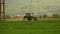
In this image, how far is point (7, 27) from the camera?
4.17 m

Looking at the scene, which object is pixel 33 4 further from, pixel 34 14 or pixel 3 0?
pixel 3 0

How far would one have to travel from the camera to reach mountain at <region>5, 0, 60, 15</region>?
5.70 m

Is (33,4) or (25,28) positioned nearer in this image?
(25,28)

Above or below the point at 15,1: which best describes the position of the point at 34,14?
below

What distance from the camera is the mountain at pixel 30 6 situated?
5699mm

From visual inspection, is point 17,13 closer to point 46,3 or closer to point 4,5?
point 4,5

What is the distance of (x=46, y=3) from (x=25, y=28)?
186 centimetres

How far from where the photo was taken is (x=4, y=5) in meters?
5.74

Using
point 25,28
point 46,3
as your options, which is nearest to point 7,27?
point 25,28

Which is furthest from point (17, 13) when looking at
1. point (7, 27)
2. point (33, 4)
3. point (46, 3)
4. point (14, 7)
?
point (7, 27)

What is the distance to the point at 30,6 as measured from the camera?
226 inches

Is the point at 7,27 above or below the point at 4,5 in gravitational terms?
below

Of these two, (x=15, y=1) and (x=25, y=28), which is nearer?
(x=25, y=28)

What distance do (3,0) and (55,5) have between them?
5.48ft
